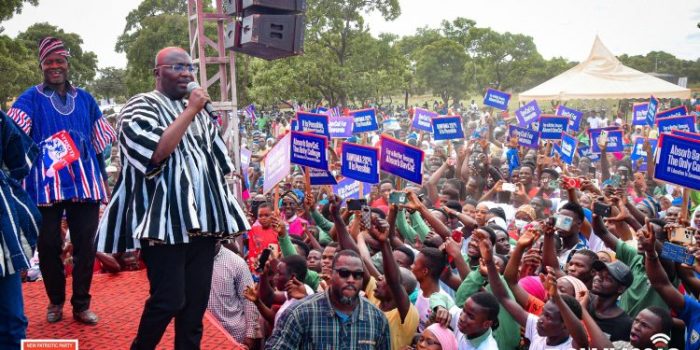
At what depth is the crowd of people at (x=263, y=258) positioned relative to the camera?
2928 mm

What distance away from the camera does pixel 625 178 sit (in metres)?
10.7

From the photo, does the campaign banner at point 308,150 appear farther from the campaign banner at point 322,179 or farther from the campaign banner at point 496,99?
the campaign banner at point 496,99

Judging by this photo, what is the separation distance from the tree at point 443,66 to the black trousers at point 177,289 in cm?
4101

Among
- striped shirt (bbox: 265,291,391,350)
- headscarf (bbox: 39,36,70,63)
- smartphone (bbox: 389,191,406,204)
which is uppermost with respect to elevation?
headscarf (bbox: 39,36,70,63)

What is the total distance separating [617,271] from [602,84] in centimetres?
2376

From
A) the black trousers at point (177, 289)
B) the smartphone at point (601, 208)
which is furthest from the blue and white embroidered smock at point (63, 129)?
the smartphone at point (601, 208)

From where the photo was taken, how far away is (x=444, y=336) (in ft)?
12.5

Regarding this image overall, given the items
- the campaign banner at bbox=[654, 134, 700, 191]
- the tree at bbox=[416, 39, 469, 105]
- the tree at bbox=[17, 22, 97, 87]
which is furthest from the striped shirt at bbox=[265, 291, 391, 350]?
the tree at bbox=[416, 39, 469, 105]

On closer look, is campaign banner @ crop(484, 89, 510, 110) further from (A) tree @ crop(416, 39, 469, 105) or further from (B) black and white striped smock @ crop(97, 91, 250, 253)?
(A) tree @ crop(416, 39, 469, 105)

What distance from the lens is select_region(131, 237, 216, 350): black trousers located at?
2.93m

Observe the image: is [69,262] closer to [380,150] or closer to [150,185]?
[380,150]

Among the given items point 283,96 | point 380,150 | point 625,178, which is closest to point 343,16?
point 283,96

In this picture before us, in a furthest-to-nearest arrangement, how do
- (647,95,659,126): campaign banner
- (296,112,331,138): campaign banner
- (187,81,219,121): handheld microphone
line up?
(647,95,659,126): campaign banner < (296,112,331,138): campaign banner < (187,81,219,121): handheld microphone

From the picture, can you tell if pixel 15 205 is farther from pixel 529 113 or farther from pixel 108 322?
pixel 529 113
